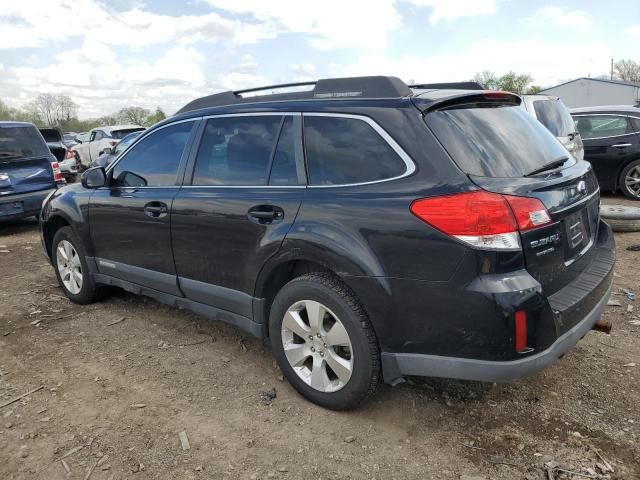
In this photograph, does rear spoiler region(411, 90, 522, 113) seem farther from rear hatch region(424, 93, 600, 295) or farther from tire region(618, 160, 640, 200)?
tire region(618, 160, 640, 200)

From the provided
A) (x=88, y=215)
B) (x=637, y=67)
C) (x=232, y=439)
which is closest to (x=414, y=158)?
(x=232, y=439)

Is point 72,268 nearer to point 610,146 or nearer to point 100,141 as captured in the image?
point 610,146

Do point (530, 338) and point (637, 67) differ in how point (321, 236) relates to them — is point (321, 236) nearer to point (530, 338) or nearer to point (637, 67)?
point (530, 338)

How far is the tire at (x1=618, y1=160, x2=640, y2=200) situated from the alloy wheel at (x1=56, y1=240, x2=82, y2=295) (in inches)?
349

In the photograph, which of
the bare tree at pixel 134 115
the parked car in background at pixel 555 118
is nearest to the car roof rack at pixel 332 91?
the parked car in background at pixel 555 118

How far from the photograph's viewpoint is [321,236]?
2.76 meters

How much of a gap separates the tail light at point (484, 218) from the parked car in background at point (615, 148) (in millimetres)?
8095

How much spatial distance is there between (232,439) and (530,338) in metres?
1.60

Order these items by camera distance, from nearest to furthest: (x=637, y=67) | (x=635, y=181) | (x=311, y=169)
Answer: (x=311, y=169), (x=635, y=181), (x=637, y=67)

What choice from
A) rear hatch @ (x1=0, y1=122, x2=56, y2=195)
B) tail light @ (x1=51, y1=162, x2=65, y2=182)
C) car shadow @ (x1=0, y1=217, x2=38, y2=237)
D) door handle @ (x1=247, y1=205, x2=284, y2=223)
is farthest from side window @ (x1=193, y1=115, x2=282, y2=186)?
car shadow @ (x1=0, y1=217, x2=38, y2=237)

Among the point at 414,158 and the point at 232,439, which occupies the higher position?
the point at 414,158

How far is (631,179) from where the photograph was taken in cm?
913

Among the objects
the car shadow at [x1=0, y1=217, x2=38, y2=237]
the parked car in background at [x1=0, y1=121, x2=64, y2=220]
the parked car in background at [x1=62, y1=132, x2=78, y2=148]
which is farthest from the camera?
the parked car in background at [x1=62, y1=132, x2=78, y2=148]

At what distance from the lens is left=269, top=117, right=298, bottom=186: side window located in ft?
10.0
